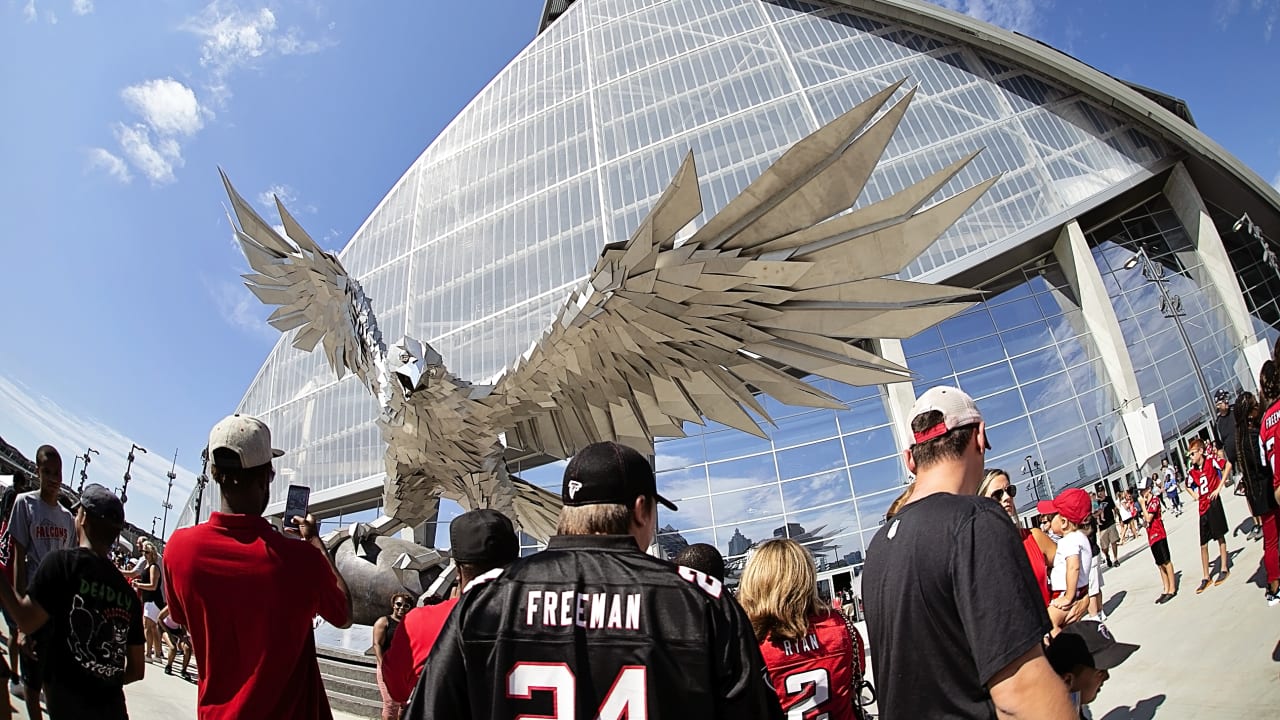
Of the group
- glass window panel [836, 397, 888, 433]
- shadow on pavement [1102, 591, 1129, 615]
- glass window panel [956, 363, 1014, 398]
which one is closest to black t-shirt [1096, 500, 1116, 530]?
glass window panel [956, 363, 1014, 398]

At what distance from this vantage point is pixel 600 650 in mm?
1238

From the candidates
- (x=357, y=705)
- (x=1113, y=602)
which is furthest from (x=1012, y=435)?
(x=357, y=705)

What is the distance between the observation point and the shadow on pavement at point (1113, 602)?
7281 millimetres

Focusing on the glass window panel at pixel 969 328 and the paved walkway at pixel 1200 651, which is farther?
the glass window panel at pixel 969 328

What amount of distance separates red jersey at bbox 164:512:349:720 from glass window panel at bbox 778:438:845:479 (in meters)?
20.3

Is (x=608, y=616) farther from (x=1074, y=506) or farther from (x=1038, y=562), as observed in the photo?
(x=1074, y=506)

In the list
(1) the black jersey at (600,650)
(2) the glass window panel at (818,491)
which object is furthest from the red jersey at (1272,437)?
(2) the glass window panel at (818,491)

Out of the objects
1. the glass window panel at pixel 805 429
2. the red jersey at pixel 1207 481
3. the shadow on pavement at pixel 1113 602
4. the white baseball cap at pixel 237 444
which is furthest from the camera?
the glass window panel at pixel 805 429

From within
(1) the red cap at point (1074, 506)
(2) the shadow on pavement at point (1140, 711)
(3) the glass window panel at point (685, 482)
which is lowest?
(2) the shadow on pavement at point (1140, 711)

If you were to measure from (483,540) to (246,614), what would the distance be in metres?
0.72

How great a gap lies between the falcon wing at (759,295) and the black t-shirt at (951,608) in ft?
4.56

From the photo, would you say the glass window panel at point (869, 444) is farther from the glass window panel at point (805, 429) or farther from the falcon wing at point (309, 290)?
the falcon wing at point (309, 290)

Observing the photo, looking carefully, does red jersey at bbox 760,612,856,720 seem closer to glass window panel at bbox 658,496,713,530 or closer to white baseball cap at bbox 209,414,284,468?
white baseball cap at bbox 209,414,284,468

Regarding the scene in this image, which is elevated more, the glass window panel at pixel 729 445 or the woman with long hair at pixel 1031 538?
the glass window panel at pixel 729 445
